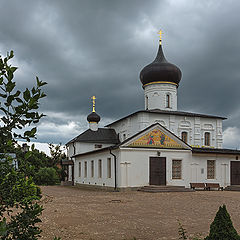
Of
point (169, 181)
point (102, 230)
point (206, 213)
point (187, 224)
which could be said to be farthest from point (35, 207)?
point (169, 181)

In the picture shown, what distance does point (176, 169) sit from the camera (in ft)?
81.1

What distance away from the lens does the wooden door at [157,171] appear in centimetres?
2358

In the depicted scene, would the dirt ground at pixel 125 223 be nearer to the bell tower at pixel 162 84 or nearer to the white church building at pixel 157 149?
the white church building at pixel 157 149

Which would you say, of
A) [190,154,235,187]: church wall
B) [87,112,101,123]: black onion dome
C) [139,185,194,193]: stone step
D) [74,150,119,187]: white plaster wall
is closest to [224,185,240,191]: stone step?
[190,154,235,187]: church wall

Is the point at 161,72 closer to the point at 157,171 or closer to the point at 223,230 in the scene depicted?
the point at 157,171

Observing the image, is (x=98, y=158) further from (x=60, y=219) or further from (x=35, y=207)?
(x=35, y=207)

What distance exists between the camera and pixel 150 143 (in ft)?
77.9

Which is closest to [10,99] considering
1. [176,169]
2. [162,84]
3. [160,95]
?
[176,169]

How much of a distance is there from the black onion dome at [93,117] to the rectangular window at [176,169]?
54.6 feet

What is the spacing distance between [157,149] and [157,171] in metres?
1.68

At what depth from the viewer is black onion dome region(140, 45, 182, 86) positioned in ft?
115

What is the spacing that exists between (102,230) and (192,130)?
88.1ft

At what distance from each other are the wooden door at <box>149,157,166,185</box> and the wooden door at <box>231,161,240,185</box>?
6836 millimetres

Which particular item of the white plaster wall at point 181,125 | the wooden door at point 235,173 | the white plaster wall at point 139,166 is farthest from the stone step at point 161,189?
the white plaster wall at point 181,125
